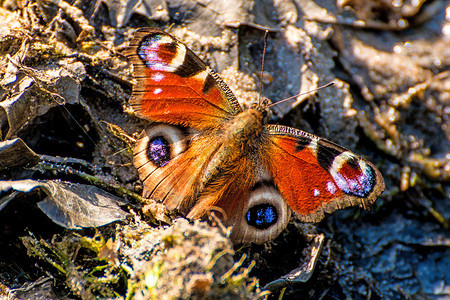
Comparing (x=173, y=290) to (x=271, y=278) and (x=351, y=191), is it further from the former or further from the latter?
(x=351, y=191)

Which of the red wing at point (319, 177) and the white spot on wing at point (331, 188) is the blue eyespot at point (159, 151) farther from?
the white spot on wing at point (331, 188)

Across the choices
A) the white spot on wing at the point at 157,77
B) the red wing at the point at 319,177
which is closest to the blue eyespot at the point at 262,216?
the red wing at the point at 319,177

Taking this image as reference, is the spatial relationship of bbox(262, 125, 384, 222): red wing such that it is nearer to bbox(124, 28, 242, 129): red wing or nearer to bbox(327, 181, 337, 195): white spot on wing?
bbox(327, 181, 337, 195): white spot on wing

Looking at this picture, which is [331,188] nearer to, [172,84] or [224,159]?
[224,159]

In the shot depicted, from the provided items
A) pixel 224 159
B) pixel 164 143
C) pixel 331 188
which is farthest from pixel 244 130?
pixel 331 188

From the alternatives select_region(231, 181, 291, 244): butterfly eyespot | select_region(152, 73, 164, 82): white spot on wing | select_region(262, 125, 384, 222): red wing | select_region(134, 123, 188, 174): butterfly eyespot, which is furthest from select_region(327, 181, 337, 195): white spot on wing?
select_region(152, 73, 164, 82): white spot on wing

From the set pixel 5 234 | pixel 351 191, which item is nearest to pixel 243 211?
pixel 351 191
